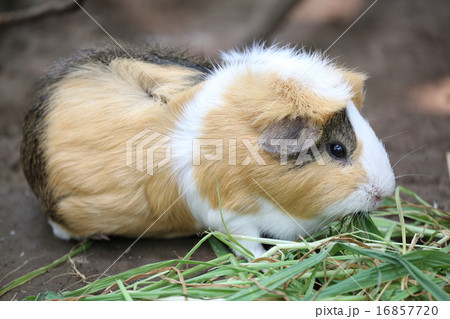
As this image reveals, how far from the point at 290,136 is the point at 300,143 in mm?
A: 48

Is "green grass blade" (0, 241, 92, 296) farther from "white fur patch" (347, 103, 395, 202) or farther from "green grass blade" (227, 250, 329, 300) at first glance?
"white fur patch" (347, 103, 395, 202)

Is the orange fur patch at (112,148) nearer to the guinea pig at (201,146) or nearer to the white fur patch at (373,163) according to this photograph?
the guinea pig at (201,146)

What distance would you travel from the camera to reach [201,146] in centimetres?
220

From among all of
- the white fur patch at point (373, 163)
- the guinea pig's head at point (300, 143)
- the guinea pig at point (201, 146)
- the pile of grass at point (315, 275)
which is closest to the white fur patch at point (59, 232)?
the guinea pig at point (201, 146)

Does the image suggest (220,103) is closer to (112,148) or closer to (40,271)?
(112,148)

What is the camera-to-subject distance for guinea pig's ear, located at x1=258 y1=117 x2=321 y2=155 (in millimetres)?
2059

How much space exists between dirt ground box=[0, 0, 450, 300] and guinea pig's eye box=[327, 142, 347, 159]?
88 centimetres

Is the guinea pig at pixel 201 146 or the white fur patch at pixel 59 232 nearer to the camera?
the guinea pig at pixel 201 146

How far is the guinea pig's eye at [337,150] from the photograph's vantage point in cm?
212
